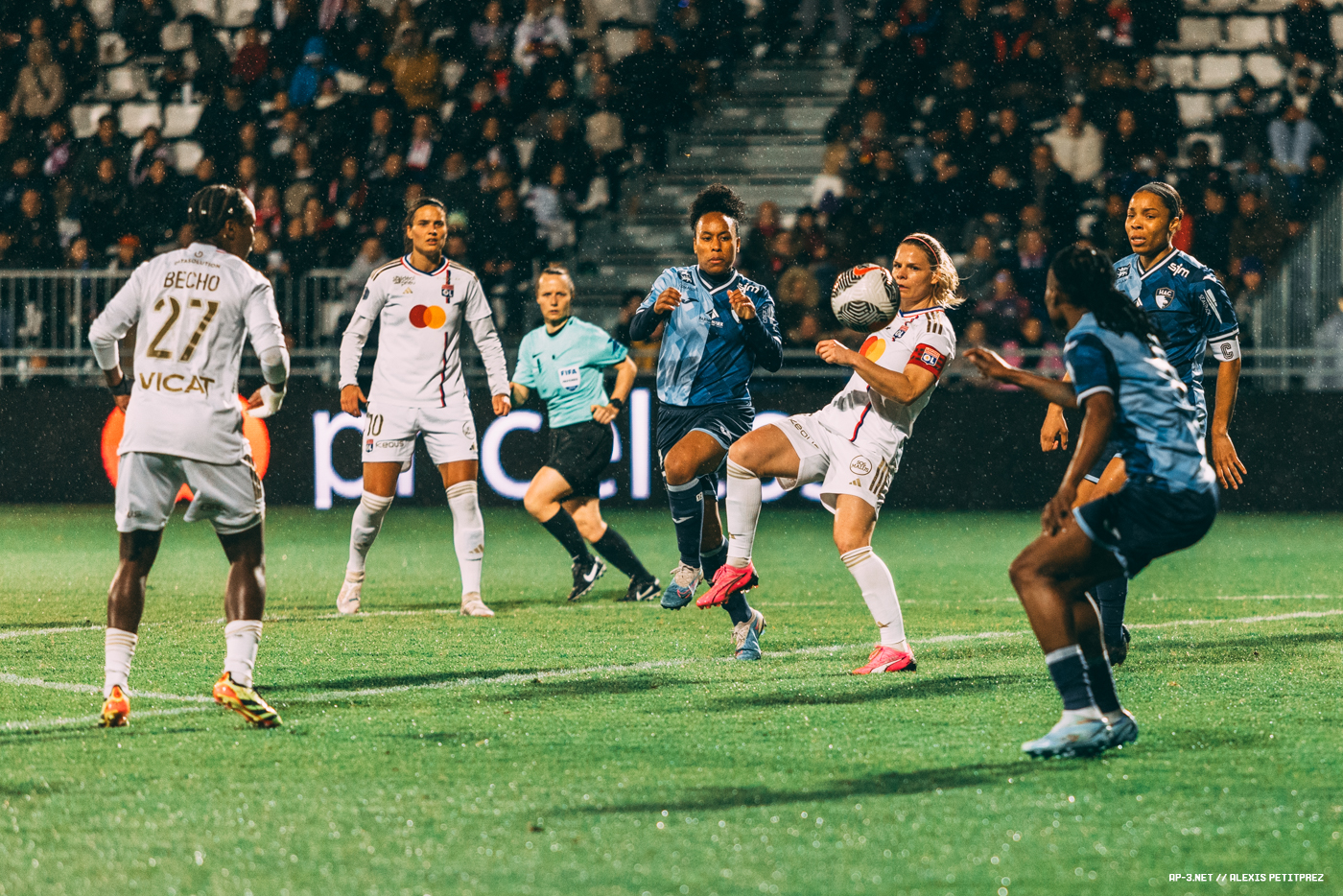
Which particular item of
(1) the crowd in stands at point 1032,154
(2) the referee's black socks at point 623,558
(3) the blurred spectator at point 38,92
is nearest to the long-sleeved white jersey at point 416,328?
(2) the referee's black socks at point 623,558

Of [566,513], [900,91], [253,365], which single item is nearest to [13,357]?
[253,365]

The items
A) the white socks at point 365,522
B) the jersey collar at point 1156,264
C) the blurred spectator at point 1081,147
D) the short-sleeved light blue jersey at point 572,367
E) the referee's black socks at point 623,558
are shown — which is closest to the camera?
the jersey collar at point 1156,264

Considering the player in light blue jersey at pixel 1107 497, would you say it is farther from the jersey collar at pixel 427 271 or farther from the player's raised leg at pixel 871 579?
the jersey collar at pixel 427 271

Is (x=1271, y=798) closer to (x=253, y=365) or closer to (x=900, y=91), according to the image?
(x=253, y=365)

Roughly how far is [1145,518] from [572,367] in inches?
209

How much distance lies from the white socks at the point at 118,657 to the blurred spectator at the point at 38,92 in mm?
15676

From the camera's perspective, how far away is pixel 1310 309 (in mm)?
14688

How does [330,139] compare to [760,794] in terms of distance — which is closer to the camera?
[760,794]

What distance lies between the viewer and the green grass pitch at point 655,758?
3785 mm

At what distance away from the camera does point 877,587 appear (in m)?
6.53

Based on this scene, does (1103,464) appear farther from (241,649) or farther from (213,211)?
(213,211)

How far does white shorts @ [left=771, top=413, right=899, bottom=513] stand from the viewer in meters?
6.62

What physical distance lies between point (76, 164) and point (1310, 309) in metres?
13.3

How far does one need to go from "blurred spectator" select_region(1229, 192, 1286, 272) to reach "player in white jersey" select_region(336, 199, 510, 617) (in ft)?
30.2
